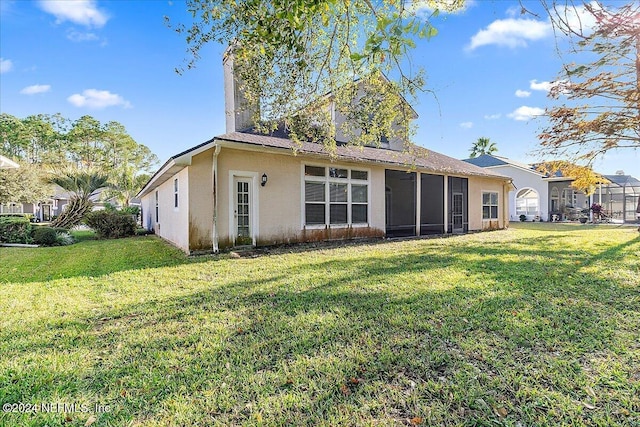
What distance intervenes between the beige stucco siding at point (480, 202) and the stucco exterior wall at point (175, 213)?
505 inches

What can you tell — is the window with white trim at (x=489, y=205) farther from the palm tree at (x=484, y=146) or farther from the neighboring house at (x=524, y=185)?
the palm tree at (x=484, y=146)

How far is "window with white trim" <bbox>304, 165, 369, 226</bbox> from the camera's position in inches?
401

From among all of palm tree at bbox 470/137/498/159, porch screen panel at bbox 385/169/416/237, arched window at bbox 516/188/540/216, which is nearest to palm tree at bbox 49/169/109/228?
porch screen panel at bbox 385/169/416/237

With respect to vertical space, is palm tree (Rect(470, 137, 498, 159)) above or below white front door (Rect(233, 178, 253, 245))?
above

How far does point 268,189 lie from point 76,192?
1011 cm

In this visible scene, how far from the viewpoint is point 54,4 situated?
6570 millimetres

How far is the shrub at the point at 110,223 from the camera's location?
13.5 meters

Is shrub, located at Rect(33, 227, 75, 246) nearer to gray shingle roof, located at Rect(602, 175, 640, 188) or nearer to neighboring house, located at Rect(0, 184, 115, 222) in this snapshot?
neighboring house, located at Rect(0, 184, 115, 222)

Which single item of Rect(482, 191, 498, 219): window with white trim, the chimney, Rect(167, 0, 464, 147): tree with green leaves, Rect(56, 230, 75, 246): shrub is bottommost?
Rect(56, 230, 75, 246): shrub

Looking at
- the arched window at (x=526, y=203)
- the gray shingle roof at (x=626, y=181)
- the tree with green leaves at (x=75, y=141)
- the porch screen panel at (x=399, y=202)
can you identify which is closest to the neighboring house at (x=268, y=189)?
the porch screen panel at (x=399, y=202)

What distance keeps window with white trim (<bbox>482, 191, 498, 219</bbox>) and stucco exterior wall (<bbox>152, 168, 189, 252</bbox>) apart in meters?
14.1

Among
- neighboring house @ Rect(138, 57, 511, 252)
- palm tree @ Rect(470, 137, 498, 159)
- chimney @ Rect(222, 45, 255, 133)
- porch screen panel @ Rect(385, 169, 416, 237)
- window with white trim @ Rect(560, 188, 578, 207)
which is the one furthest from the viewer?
palm tree @ Rect(470, 137, 498, 159)

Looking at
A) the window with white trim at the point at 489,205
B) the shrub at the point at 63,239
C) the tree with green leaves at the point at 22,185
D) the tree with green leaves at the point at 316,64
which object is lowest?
the shrub at the point at 63,239

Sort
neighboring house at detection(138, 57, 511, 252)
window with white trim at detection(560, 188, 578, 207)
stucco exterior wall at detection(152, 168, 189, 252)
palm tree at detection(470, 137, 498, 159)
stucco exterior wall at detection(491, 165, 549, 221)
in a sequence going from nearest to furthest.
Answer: neighboring house at detection(138, 57, 511, 252), stucco exterior wall at detection(152, 168, 189, 252), stucco exterior wall at detection(491, 165, 549, 221), window with white trim at detection(560, 188, 578, 207), palm tree at detection(470, 137, 498, 159)
